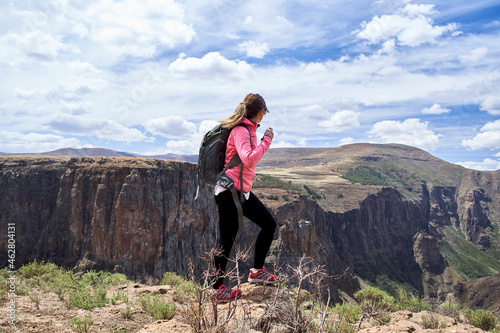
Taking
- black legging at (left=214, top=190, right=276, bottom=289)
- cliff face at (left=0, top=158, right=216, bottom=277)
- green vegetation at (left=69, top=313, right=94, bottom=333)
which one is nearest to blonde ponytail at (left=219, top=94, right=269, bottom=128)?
black legging at (left=214, top=190, right=276, bottom=289)

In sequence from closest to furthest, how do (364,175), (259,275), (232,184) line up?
1. (232,184)
2. (259,275)
3. (364,175)

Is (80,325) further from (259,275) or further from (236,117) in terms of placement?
(236,117)

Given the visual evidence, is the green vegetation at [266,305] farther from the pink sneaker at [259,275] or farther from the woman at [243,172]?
the woman at [243,172]

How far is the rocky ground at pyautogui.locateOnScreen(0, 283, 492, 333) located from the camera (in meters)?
3.41

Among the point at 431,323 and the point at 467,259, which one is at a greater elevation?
the point at 431,323

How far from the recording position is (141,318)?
442 cm

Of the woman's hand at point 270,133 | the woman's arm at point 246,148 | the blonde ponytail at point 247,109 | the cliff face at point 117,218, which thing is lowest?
the cliff face at point 117,218

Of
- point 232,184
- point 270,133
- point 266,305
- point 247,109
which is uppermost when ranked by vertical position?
point 247,109

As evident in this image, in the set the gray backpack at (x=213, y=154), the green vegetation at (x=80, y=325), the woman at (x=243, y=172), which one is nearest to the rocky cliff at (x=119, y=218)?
the woman at (x=243, y=172)

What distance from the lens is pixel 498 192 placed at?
6501 inches

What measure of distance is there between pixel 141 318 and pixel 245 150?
293 centimetres

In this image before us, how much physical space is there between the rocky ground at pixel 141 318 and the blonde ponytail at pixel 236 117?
2.19 metres

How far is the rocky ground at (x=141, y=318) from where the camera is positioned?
3409 mm

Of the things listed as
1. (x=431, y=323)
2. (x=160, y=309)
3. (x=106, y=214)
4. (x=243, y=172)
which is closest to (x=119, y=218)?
(x=106, y=214)
